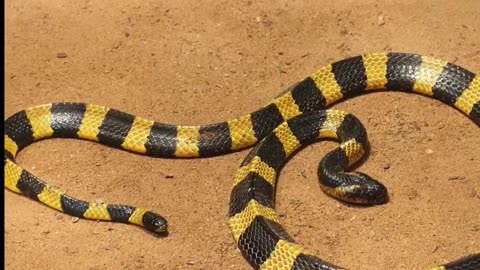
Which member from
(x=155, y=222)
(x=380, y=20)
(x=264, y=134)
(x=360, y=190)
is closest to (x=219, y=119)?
(x=264, y=134)

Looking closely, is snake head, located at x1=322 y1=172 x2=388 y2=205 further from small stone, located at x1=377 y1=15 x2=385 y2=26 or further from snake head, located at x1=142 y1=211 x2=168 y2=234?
small stone, located at x1=377 y1=15 x2=385 y2=26

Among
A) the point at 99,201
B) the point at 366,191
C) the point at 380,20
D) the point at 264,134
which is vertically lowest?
the point at 99,201

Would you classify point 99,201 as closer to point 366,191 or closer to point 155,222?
point 155,222

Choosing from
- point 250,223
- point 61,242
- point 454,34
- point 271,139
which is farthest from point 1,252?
point 454,34

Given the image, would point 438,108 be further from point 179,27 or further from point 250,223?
point 179,27

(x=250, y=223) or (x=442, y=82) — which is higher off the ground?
(x=442, y=82)

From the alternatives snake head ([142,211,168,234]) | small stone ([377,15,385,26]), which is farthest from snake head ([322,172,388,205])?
small stone ([377,15,385,26])
